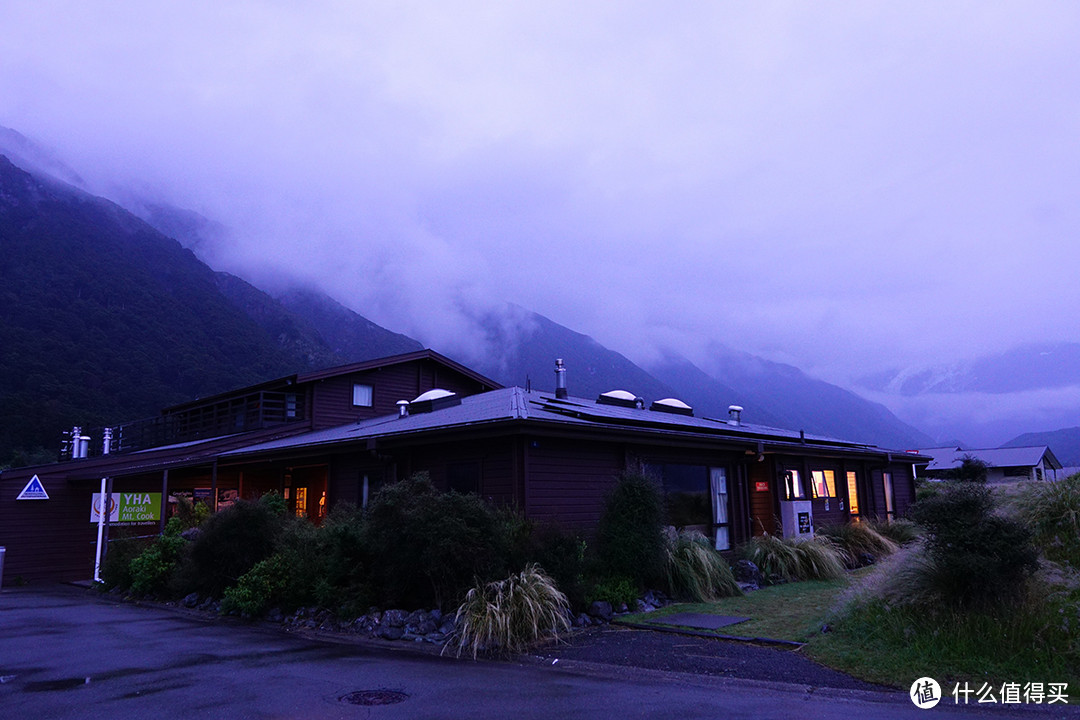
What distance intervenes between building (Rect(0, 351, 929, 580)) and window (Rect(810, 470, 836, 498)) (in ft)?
0.21

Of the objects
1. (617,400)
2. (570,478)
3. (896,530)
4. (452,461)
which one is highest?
(617,400)

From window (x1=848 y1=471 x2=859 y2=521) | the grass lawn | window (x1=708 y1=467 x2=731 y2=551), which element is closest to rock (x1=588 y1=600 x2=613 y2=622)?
the grass lawn

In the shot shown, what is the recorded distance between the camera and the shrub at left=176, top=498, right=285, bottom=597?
45.7 ft

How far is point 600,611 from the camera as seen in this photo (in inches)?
448

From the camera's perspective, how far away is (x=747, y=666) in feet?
27.2

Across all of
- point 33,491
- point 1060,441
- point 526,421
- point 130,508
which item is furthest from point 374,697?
point 1060,441

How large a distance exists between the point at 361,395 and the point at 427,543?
16.6 metres

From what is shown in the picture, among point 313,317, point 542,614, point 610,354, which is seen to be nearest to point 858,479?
point 542,614

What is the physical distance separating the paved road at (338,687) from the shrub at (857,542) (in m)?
11.8

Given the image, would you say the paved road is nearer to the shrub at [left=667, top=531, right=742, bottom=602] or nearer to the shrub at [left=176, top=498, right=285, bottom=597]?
the shrub at [left=176, top=498, right=285, bottom=597]

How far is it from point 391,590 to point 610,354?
169 metres

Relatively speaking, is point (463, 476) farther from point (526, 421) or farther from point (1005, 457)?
point (1005, 457)

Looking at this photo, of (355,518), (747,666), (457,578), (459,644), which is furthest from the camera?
(355,518)

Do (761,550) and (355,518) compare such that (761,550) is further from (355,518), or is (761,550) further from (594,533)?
(355,518)
